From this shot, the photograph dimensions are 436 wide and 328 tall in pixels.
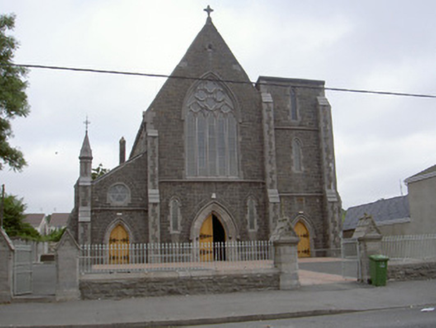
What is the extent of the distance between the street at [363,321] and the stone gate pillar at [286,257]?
3.71m

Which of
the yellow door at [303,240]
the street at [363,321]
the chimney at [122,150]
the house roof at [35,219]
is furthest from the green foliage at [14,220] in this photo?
the house roof at [35,219]

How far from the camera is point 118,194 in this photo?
90.6ft

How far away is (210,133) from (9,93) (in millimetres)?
13588

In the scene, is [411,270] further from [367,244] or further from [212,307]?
[212,307]

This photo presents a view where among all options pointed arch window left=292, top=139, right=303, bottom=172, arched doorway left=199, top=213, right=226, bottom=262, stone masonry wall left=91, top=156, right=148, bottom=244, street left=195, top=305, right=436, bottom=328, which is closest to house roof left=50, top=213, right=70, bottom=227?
stone masonry wall left=91, top=156, right=148, bottom=244

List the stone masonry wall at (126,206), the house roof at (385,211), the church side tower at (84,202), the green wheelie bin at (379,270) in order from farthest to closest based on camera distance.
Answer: the house roof at (385,211), the stone masonry wall at (126,206), the church side tower at (84,202), the green wheelie bin at (379,270)

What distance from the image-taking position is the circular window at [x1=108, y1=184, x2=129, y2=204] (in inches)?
1082

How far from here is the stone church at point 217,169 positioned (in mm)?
27391

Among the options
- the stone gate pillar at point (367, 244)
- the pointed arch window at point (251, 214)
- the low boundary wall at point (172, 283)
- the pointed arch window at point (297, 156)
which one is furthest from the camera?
the pointed arch window at point (297, 156)

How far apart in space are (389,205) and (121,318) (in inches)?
1118

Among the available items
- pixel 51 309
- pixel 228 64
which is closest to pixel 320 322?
pixel 51 309

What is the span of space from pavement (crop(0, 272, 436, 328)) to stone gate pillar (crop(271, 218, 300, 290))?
0.39 m

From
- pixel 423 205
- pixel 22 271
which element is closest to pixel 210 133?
pixel 423 205

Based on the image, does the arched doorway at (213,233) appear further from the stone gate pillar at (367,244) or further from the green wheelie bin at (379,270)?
the green wheelie bin at (379,270)
